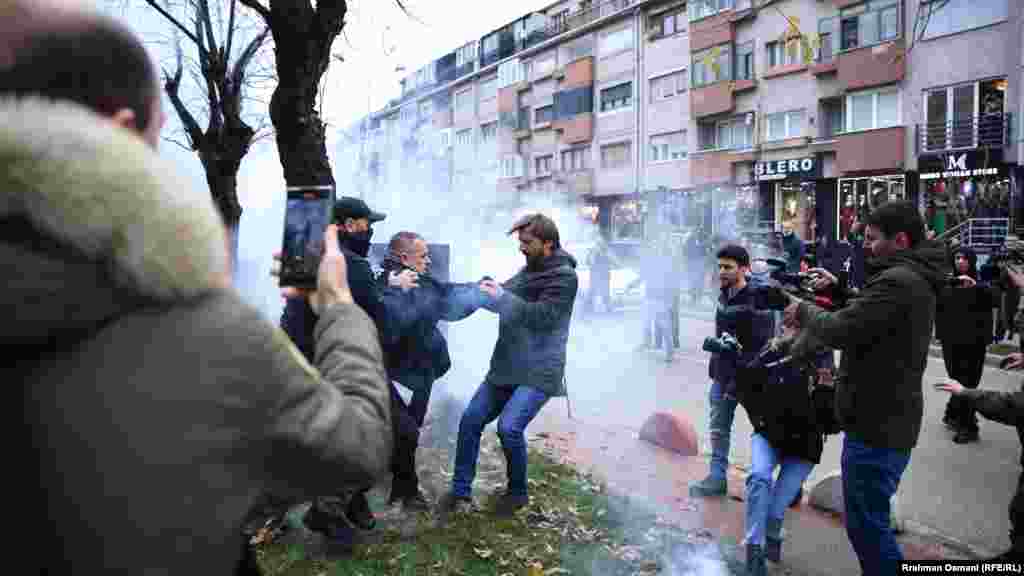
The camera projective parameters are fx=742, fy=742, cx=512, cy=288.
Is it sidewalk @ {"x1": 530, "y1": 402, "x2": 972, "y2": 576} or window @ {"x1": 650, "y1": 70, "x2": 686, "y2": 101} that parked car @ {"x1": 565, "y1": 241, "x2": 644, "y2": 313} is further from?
window @ {"x1": 650, "y1": 70, "x2": 686, "y2": 101}

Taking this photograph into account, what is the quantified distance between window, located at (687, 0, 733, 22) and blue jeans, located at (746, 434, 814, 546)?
1231 inches

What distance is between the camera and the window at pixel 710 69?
108ft

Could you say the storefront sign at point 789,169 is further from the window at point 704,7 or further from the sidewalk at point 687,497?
the sidewalk at point 687,497

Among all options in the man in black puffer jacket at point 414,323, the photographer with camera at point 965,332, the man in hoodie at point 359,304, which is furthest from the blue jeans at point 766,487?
the photographer with camera at point 965,332

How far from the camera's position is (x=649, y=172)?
37969 millimetres

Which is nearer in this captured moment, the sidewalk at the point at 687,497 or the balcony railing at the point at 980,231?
the sidewalk at the point at 687,497

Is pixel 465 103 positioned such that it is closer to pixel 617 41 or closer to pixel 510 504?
pixel 617 41

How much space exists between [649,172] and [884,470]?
116 feet

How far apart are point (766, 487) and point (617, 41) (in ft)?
128

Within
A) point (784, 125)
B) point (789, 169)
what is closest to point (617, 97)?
point (784, 125)

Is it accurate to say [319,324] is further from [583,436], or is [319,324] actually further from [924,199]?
[924,199]

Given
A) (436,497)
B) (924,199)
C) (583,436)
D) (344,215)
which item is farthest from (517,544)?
(924,199)

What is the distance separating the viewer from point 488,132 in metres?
50.6

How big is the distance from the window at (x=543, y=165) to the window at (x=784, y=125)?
55.4 feet
